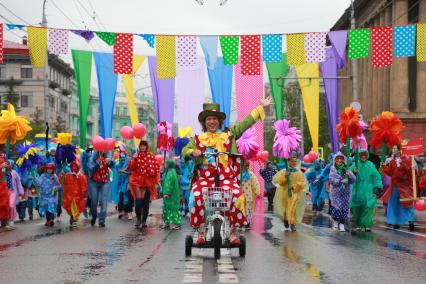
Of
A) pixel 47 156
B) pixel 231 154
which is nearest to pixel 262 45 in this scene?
pixel 47 156

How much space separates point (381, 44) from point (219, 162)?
1442cm

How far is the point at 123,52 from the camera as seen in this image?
2456cm

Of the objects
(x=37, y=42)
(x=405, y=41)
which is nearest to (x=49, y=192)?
(x=37, y=42)

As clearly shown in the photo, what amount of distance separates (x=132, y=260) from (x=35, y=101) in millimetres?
76940

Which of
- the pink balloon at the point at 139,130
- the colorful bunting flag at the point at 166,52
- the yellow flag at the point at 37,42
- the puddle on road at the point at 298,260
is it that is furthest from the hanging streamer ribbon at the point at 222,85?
the puddle on road at the point at 298,260

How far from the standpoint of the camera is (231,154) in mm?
10398

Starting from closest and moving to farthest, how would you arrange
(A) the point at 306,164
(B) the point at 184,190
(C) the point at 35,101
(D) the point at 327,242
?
(D) the point at 327,242
(B) the point at 184,190
(A) the point at 306,164
(C) the point at 35,101

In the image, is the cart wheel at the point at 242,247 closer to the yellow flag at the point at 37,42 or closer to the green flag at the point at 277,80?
the yellow flag at the point at 37,42

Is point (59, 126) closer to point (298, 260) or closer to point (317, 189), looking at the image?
point (317, 189)

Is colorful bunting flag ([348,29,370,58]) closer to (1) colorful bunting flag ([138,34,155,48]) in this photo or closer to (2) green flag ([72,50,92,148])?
(1) colorful bunting flag ([138,34,155,48])

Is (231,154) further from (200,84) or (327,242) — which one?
(200,84)

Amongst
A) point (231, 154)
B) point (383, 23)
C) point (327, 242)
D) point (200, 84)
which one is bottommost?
point (327, 242)

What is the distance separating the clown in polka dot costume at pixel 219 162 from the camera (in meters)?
10.4

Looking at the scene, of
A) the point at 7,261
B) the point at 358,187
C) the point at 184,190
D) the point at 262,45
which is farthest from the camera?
the point at 262,45
